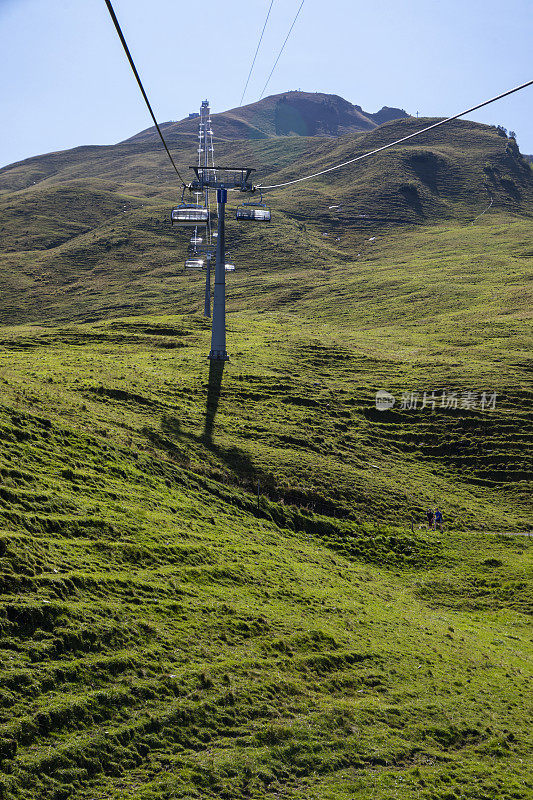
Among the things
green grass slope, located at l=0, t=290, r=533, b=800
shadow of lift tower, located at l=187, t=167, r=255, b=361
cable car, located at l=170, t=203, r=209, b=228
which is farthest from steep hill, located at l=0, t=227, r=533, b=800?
cable car, located at l=170, t=203, r=209, b=228

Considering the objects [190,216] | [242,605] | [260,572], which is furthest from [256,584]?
[190,216]

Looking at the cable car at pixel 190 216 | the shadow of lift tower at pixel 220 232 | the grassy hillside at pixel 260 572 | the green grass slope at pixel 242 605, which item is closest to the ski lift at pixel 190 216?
the cable car at pixel 190 216

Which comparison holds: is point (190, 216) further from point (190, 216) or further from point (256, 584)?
point (256, 584)

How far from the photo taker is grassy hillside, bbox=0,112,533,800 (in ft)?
52.4

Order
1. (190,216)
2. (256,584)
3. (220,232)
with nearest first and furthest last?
(256,584) < (190,216) < (220,232)

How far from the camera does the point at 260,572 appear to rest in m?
28.0

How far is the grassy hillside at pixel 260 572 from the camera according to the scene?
16.0 meters

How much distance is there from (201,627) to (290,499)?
18983 mm

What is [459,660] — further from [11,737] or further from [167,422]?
[167,422]

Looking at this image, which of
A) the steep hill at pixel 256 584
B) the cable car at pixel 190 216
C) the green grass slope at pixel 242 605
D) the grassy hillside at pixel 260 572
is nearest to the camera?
the green grass slope at pixel 242 605

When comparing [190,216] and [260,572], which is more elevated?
[190,216]

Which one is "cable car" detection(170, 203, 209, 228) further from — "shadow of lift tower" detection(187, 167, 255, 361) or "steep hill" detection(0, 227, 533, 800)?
"steep hill" detection(0, 227, 533, 800)

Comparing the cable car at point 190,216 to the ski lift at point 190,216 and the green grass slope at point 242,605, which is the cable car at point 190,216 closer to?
the ski lift at point 190,216

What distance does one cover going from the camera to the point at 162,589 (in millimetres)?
22219
